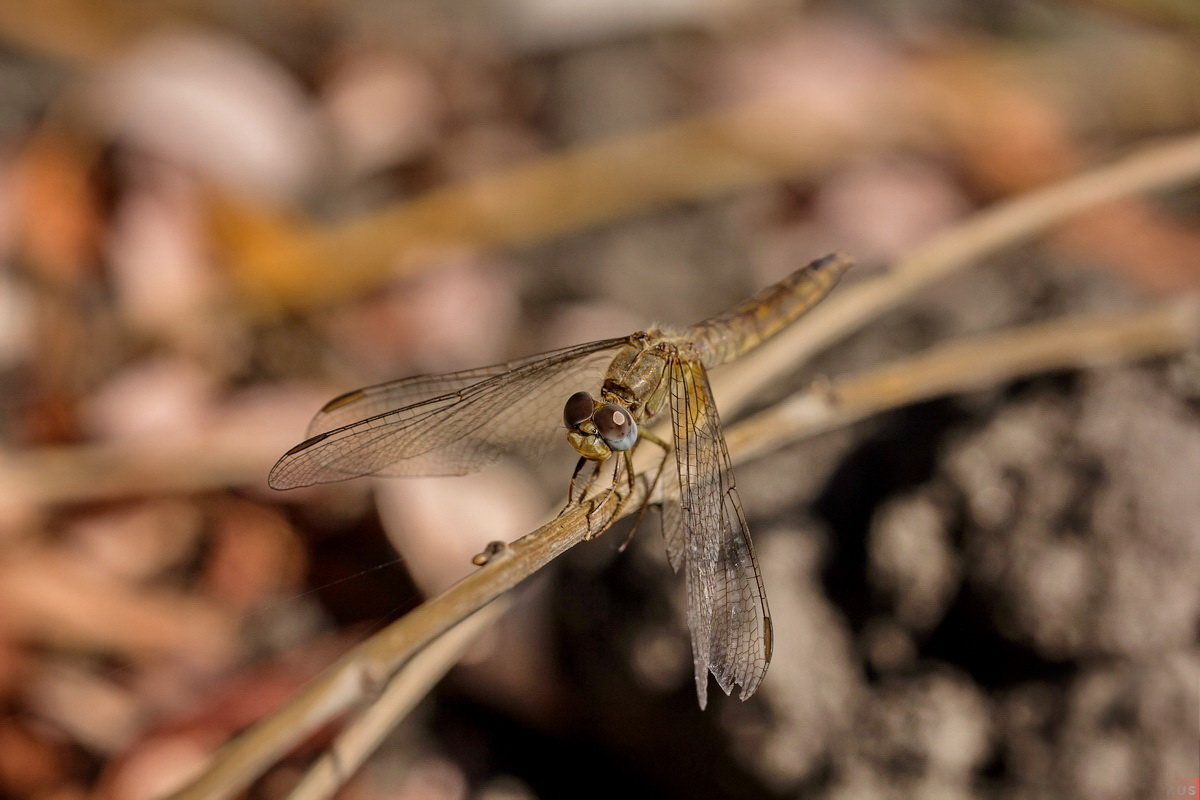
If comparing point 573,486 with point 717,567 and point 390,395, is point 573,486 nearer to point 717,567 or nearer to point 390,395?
point 717,567

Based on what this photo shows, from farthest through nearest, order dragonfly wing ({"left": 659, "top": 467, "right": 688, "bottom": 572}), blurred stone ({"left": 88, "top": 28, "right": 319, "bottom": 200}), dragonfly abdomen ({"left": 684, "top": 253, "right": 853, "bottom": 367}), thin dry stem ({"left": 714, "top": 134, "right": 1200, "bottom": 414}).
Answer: blurred stone ({"left": 88, "top": 28, "right": 319, "bottom": 200}) → dragonfly abdomen ({"left": 684, "top": 253, "right": 853, "bottom": 367}) → thin dry stem ({"left": 714, "top": 134, "right": 1200, "bottom": 414}) → dragonfly wing ({"left": 659, "top": 467, "right": 688, "bottom": 572})

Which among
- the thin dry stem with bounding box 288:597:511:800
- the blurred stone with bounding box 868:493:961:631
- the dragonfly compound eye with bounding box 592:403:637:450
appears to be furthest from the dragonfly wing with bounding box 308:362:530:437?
the blurred stone with bounding box 868:493:961:631

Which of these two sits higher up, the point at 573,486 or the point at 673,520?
the point at 573,486

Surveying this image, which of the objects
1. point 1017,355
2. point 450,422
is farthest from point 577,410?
point 1017,355

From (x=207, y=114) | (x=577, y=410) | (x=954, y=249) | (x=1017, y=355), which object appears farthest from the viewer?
(x=207, y=114)

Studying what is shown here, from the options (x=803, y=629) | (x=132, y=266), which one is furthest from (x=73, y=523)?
(x=803, y=629)

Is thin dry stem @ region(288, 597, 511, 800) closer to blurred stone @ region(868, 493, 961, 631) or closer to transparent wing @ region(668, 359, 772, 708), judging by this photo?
transparent wing @ region(668, 359, 772, 708)

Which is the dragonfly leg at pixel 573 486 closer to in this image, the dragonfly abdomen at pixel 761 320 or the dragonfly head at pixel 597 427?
the dragonfly head at pixel 597 427

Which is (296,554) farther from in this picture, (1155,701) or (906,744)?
(1155,701)
